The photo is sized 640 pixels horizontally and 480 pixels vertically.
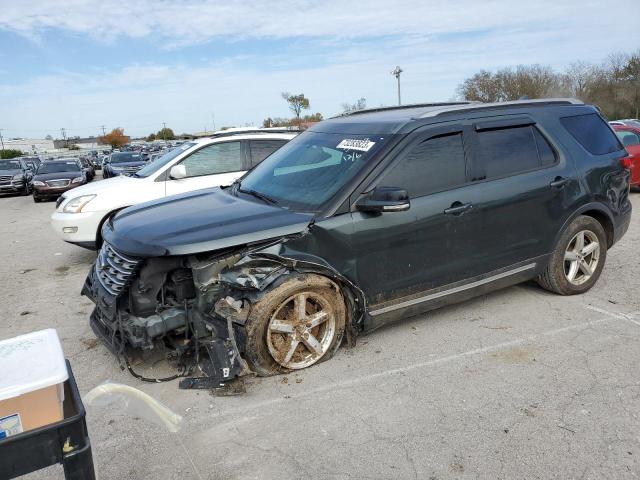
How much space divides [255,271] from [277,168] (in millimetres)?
1444

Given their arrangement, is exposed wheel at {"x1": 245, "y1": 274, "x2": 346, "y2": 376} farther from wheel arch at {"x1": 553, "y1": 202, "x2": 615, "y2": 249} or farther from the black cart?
wheel arch at {"x1": 553, "y1": 202, "x2": 615, "y2": 249}

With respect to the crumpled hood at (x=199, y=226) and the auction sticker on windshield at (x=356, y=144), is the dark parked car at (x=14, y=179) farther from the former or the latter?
the auction sticker on windshield at (x=356, y=144)

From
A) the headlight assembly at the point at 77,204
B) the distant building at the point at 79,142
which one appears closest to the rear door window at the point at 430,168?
the headlight assembly at the point at 77,204

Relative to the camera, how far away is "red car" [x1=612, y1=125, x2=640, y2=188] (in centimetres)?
1033

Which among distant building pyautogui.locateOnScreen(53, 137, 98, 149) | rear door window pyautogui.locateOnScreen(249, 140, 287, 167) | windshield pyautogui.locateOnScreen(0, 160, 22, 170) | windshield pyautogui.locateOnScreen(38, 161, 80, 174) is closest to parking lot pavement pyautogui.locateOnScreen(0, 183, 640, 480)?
rear door window pyautogui.locateOnScreen(249, 140, 287, 167)

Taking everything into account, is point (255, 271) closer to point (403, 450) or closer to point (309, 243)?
point (309, 243)

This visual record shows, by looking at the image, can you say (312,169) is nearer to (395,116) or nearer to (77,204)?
(395,116)

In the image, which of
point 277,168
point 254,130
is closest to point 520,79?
point 254,130

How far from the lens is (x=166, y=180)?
24.4 feet

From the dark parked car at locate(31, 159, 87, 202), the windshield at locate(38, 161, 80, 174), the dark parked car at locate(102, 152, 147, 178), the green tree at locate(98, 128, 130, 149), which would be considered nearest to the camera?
the dark parked car at locate(31, 159, 87, 202)

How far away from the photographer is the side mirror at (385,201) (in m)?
3.65

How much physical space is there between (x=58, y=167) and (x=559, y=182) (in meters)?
21.1

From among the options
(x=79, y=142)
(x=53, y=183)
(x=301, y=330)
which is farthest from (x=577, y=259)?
(x=79, y=142)

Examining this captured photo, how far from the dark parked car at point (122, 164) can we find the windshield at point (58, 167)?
1.52 meters
